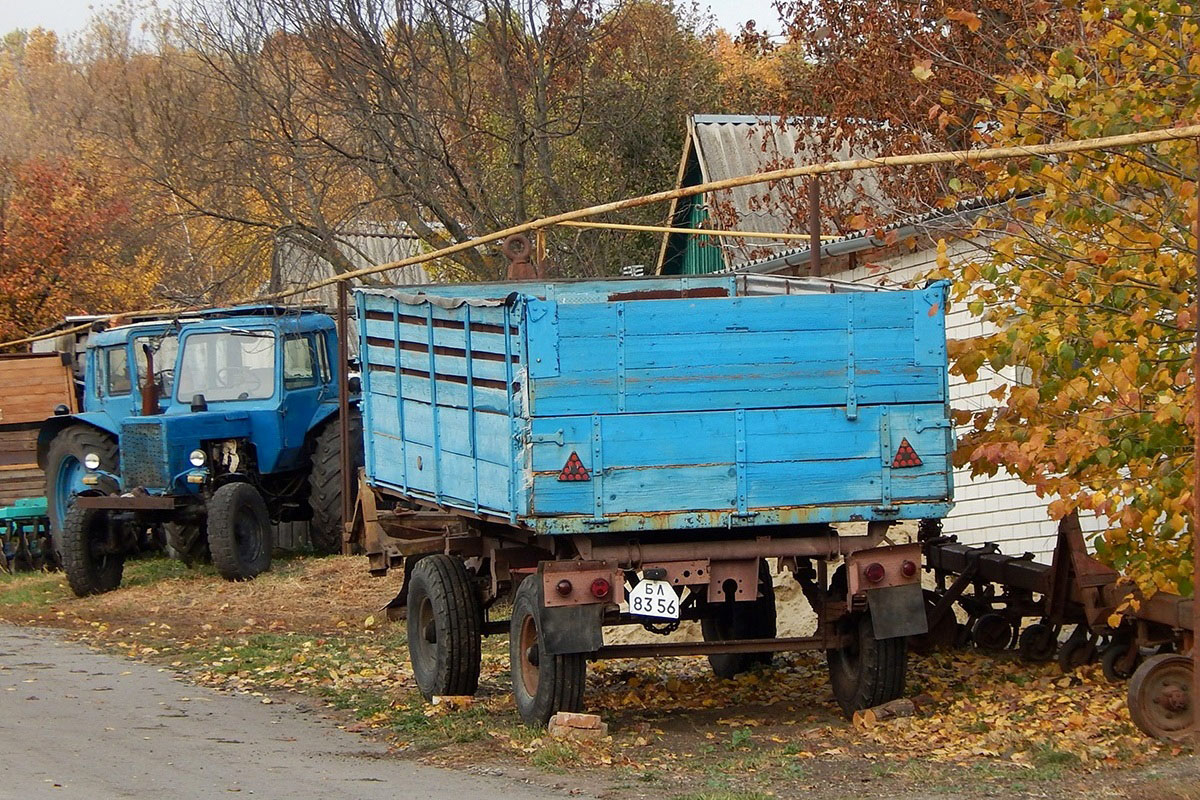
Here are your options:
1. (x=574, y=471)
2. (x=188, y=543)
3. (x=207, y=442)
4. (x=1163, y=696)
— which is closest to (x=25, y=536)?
(x=188, y=543)

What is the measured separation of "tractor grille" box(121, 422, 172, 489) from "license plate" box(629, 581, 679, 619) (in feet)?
34.0

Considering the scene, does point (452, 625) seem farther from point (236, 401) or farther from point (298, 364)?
point (298, 364)

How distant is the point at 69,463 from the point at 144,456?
9.25 ft

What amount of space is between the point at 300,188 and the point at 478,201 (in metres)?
3.68

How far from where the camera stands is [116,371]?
20047mm

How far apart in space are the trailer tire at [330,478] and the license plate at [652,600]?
390 inches

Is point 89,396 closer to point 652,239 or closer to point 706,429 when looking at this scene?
point 652,239

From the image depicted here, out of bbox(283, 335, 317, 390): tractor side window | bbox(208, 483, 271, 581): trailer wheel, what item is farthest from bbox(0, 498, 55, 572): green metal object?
bbox(208, 483, 271, 581): trailer wheel

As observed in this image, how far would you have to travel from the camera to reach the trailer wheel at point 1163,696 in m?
7.94

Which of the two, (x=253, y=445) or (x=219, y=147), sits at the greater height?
(x=219, y=147)

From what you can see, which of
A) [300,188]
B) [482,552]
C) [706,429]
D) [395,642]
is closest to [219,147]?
[300,188]

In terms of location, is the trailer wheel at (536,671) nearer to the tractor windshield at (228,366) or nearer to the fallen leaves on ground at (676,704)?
the fallen leaves on ground at (676,704)

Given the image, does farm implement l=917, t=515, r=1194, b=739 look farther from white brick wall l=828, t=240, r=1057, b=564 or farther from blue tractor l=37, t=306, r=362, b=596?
blue tractor l=37, t=306, r=362, b=596

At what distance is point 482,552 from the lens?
401 inches
